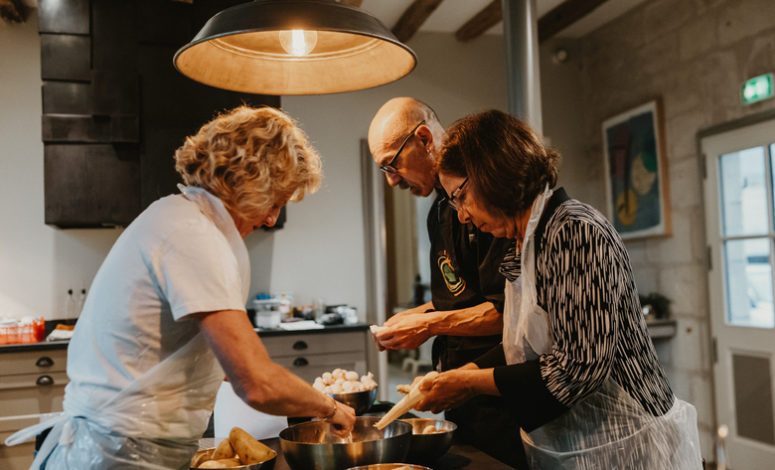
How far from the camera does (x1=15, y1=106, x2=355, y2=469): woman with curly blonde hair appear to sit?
1.12 meters

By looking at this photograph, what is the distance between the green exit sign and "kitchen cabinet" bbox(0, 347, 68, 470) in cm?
422

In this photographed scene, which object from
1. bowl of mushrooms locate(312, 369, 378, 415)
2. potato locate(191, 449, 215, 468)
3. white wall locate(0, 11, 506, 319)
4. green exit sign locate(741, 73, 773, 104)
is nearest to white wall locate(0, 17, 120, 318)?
white wall locate(0, 11, 506, 319)

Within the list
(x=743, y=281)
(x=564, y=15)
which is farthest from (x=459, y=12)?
(x=743, y=281)

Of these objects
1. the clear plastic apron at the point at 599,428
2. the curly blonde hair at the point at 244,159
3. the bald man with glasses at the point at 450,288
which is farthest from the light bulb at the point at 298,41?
the clear plastic apron at the point at 599,428

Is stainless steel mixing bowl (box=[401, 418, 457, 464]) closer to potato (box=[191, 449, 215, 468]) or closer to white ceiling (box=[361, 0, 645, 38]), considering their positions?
potato (box=[191, 449, 215, 468])

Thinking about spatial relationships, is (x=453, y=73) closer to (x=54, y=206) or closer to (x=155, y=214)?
(x=54, y=206)

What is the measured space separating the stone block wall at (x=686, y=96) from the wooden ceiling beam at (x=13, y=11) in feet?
14.1

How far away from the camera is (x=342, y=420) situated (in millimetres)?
1384

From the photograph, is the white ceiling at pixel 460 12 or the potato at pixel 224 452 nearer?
the potato at pixel 224 452

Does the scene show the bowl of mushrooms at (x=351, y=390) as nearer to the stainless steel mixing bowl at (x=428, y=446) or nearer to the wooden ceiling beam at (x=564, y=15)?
the stainless steel mixing bowl at (x=428, y=446)

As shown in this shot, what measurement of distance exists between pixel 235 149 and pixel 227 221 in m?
0.15

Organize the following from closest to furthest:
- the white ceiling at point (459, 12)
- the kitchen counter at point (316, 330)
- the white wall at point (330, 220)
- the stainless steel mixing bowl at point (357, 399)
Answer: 1. the stainless steel mixing bowl at point (357, 399)
2. the kitchen counter at point (316, 330)
3. the white ceiling at point (459, 12)
4. the white wall at point (330, 220)

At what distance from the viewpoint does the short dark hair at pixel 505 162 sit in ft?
4.58

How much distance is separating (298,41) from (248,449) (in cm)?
100
